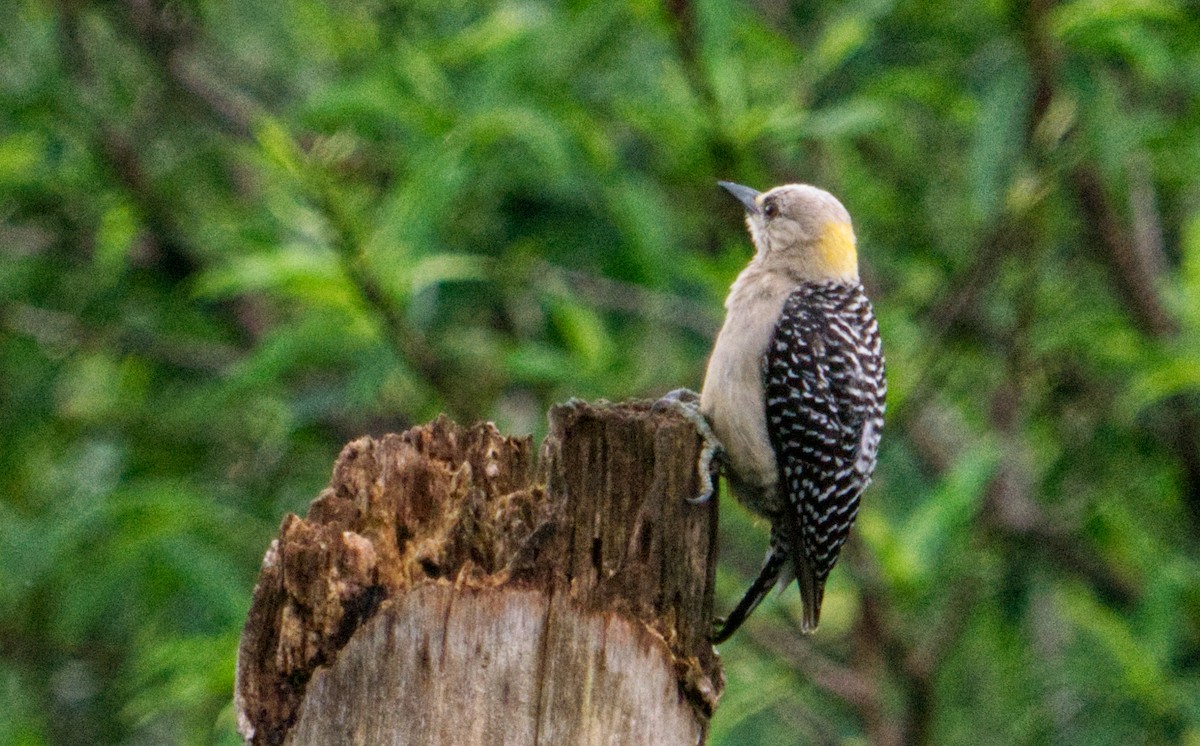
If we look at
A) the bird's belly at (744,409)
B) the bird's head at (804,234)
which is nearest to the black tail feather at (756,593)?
the bird's belly at (744,409)

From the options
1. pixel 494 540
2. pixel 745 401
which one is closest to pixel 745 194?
pixel 745 401

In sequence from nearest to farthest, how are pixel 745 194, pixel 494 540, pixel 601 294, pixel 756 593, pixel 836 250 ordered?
pixel 494 540, pixel 756 593, pixel 836 250, pixel 745 194, pixel 601 294

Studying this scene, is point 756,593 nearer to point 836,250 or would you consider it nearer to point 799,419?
point 799,419

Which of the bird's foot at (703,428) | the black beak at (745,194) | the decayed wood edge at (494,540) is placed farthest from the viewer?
the black beak at (745,194)

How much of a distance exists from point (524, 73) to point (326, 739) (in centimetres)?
381

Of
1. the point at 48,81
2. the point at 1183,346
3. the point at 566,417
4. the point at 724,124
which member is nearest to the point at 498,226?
the point at 724,124

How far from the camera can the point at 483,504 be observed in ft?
10.5

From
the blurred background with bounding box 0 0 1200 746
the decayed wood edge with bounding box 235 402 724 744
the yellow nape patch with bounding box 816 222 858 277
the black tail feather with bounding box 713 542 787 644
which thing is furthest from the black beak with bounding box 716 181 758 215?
the decayed wood edge with bounding box 235 402 724 744

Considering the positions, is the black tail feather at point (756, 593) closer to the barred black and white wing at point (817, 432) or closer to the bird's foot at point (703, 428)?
the barred black and white wing at point (817, 432)

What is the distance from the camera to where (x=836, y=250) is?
547 cm

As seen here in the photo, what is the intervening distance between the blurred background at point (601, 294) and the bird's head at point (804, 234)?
0.85 feet

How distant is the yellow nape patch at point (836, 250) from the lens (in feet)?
17.8

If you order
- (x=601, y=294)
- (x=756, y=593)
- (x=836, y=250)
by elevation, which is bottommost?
(x=756, y=593)

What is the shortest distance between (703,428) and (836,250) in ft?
3.34
